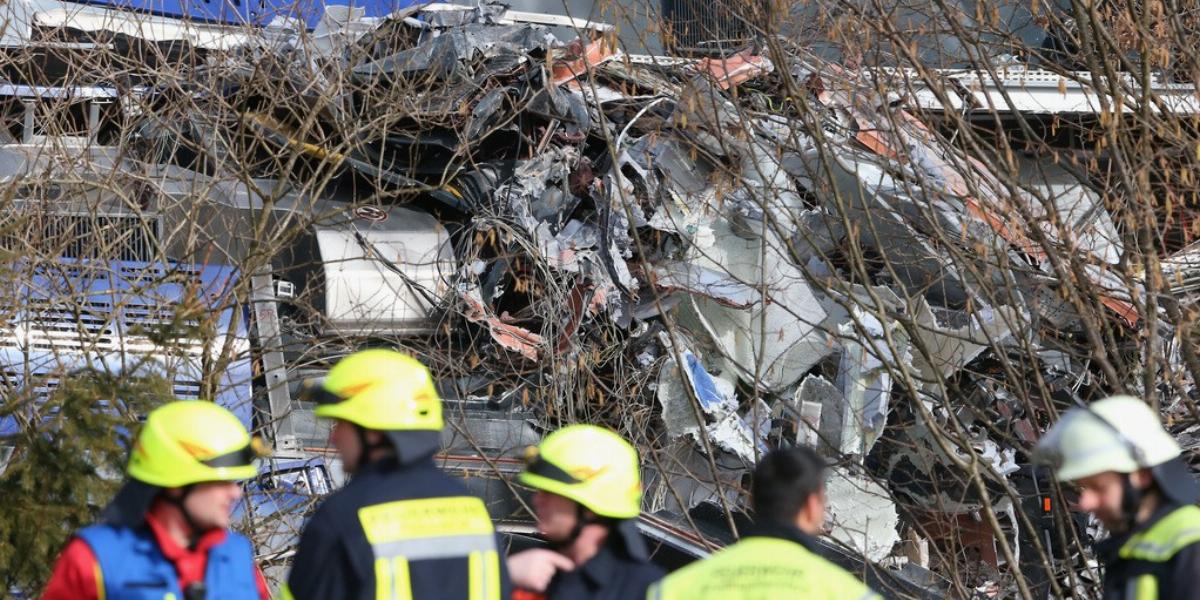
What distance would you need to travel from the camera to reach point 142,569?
3293 mm

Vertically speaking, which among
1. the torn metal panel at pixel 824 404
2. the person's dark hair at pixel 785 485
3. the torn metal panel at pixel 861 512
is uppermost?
the person's dark hair at pixel 785 485

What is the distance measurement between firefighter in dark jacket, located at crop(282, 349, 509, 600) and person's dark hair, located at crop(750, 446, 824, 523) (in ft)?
2.31

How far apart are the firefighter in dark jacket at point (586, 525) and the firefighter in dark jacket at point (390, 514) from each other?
0.14m

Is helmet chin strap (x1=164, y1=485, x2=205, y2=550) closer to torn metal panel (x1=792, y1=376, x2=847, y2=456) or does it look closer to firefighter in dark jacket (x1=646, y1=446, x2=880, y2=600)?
firefighter in dark jacket (x1=646, y1=446, x2=880, y2=600)

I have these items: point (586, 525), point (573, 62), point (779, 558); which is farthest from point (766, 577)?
point (573, 62)

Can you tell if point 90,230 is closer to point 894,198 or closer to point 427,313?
point 427,313

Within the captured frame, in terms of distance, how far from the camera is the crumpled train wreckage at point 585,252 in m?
9.25

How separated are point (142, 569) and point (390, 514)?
2.03ft

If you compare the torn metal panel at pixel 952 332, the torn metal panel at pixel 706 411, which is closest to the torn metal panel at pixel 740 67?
the torn metal panel at pixel 706 411

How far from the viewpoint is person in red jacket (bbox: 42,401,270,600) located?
3.27 meters

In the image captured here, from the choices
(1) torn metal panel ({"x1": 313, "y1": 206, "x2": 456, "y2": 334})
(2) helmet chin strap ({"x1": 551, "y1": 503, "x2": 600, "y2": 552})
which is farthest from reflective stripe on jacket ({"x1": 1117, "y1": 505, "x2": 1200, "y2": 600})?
(1) torn metal panel ({"x1": 313, "y1": 206, "x2": 456, "y2": 334})

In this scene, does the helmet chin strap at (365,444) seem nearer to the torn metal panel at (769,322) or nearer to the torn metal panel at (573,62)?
the torn metal panel at (769,322)

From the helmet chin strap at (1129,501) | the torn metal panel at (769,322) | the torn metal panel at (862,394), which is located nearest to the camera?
the helmet chin strap at (1129,501)

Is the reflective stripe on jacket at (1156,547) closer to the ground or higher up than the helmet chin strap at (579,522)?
closer to the ground
